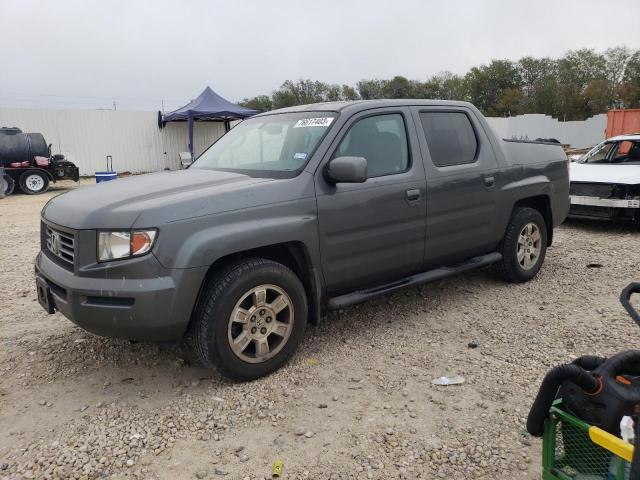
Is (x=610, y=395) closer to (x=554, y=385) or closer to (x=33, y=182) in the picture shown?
(x=554, y=385)

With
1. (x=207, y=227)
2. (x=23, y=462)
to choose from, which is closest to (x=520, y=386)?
(x=207, y=227)

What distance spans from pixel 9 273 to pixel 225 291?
426 cm

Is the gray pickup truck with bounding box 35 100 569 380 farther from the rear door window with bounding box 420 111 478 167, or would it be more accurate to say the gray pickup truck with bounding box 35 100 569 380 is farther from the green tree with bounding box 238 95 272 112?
the green tree with bounding box 238 95 272 112

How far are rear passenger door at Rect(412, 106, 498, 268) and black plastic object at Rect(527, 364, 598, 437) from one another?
2406 mm

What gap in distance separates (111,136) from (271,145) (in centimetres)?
1908

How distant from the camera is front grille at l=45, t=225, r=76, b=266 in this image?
3.24 m

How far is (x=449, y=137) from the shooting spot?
15.3ft

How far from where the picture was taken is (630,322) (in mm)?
4371

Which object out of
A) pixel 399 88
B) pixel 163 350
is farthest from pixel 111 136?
pixel 399 88

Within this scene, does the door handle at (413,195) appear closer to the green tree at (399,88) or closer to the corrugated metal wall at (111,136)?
the corrugated metal wall at (111,136)

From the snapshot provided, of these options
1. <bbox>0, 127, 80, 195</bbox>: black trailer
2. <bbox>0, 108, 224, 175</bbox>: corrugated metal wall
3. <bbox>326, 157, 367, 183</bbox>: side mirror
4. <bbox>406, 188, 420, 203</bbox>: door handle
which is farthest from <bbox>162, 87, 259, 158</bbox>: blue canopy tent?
<bbox>326, 157, 367, 183</bbox>: side mirror

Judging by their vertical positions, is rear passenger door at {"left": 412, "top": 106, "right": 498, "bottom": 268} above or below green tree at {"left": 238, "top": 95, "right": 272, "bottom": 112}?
below

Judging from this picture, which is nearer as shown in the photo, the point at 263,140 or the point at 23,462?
the point at 23,462

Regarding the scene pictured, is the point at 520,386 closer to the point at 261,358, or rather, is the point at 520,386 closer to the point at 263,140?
the point at 261,358
